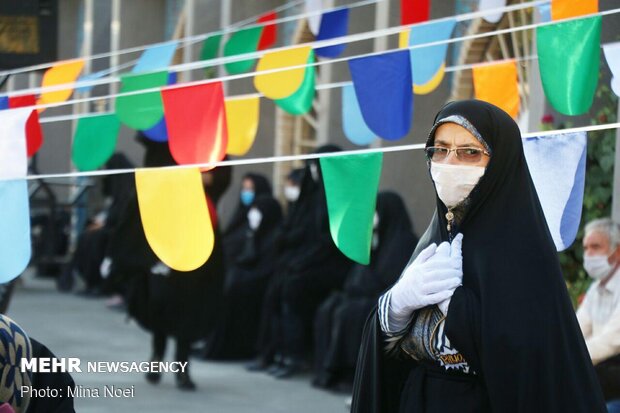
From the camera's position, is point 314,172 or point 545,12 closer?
point 545,12

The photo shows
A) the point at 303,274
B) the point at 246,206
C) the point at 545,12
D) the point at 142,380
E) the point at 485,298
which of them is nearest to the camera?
the point at 485,298

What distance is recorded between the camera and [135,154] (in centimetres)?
1720

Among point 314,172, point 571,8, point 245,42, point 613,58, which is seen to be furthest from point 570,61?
point 314,172

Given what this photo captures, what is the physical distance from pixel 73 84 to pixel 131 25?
12764 mm

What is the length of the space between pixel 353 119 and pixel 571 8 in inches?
44.5

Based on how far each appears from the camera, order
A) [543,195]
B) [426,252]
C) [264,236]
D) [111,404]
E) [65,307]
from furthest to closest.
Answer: [65,307] → [264,236] → [111,404] → [543,195] → [426,252]

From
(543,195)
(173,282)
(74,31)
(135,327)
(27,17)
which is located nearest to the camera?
(543,195)

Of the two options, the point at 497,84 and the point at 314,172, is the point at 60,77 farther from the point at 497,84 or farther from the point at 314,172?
the point at 314,172

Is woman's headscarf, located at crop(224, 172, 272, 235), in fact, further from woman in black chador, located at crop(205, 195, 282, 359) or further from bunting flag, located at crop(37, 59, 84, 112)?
bunting flag, located at crop(37, 59, 84, 112)

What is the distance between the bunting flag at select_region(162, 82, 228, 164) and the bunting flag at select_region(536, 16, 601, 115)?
4.28 feet

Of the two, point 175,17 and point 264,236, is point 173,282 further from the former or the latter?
point 175,17

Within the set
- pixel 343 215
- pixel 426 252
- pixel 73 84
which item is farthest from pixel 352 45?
pixel 426 252

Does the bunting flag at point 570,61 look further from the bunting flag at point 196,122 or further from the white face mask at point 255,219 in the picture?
the white face mask at point 255,219

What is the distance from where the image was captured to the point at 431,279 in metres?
3.23
